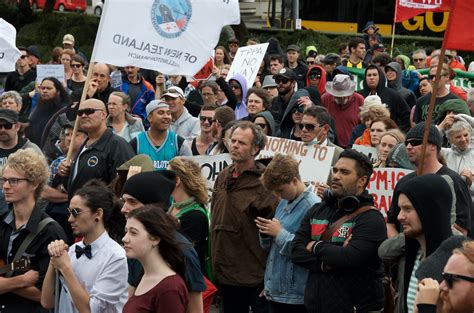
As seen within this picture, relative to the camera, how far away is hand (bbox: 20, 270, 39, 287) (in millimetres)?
6750

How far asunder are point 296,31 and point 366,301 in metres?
24.7

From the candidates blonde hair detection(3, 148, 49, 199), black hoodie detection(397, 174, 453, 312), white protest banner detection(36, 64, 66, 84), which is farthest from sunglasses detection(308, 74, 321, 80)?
black hoodie detection(397, 174, 453, 312)

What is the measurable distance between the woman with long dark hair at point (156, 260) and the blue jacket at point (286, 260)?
1.77 meters

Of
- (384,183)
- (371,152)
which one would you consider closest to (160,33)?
(371,152)

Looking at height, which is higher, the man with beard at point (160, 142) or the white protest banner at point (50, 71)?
the man with beard at point (160, 142)

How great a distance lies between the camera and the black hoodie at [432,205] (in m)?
6.09

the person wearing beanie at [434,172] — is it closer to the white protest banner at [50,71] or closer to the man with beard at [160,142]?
the man with beard at [160,142]

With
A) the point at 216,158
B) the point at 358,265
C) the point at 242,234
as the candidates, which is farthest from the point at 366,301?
the point at 216,158

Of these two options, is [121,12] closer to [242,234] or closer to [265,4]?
[242,234]

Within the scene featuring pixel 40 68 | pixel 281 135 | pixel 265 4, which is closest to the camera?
pixel 281 135

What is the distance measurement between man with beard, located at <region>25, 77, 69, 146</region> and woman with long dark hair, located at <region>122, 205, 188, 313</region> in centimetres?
717

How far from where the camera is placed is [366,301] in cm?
684

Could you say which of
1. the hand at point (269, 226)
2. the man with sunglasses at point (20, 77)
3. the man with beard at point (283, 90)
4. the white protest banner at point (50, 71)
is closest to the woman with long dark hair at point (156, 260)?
the hand at point (269, 226)

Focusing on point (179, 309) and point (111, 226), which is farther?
point (111, 226)
